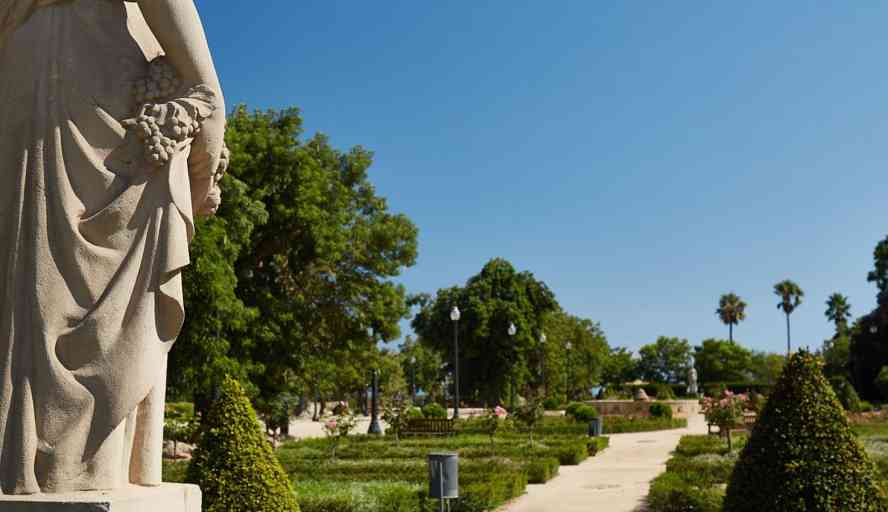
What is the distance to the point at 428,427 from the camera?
31484mm

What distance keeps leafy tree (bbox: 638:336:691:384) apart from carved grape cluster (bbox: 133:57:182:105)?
4153 inches

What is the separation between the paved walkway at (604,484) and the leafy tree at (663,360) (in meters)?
77.4

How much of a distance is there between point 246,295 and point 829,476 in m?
19.9

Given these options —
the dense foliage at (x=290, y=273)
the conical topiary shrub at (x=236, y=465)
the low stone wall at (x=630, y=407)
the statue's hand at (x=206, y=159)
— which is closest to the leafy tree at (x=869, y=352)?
the low stone wall at (x=630, y=407)

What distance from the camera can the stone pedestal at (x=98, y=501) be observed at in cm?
340

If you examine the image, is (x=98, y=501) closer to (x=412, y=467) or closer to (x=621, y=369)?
(x=412, y=467)

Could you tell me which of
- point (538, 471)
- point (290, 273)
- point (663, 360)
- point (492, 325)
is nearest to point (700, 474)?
point (538, 471)

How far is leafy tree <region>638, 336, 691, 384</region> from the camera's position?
10531 centimetres

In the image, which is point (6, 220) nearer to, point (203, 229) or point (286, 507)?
point (286, 507)

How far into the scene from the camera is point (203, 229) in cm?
1991

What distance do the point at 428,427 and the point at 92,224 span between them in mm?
28495

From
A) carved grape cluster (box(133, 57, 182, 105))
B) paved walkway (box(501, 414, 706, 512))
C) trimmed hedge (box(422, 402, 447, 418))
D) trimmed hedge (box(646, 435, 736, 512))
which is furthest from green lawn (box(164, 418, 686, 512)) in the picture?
carved grape cluster (box(133, 57, 182, 105))

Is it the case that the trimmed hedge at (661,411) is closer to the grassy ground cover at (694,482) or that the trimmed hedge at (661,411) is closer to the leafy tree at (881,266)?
the grassy ground cover at (694,482)

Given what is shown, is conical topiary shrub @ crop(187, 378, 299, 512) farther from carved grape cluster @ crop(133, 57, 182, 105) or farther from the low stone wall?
the low stone wall
